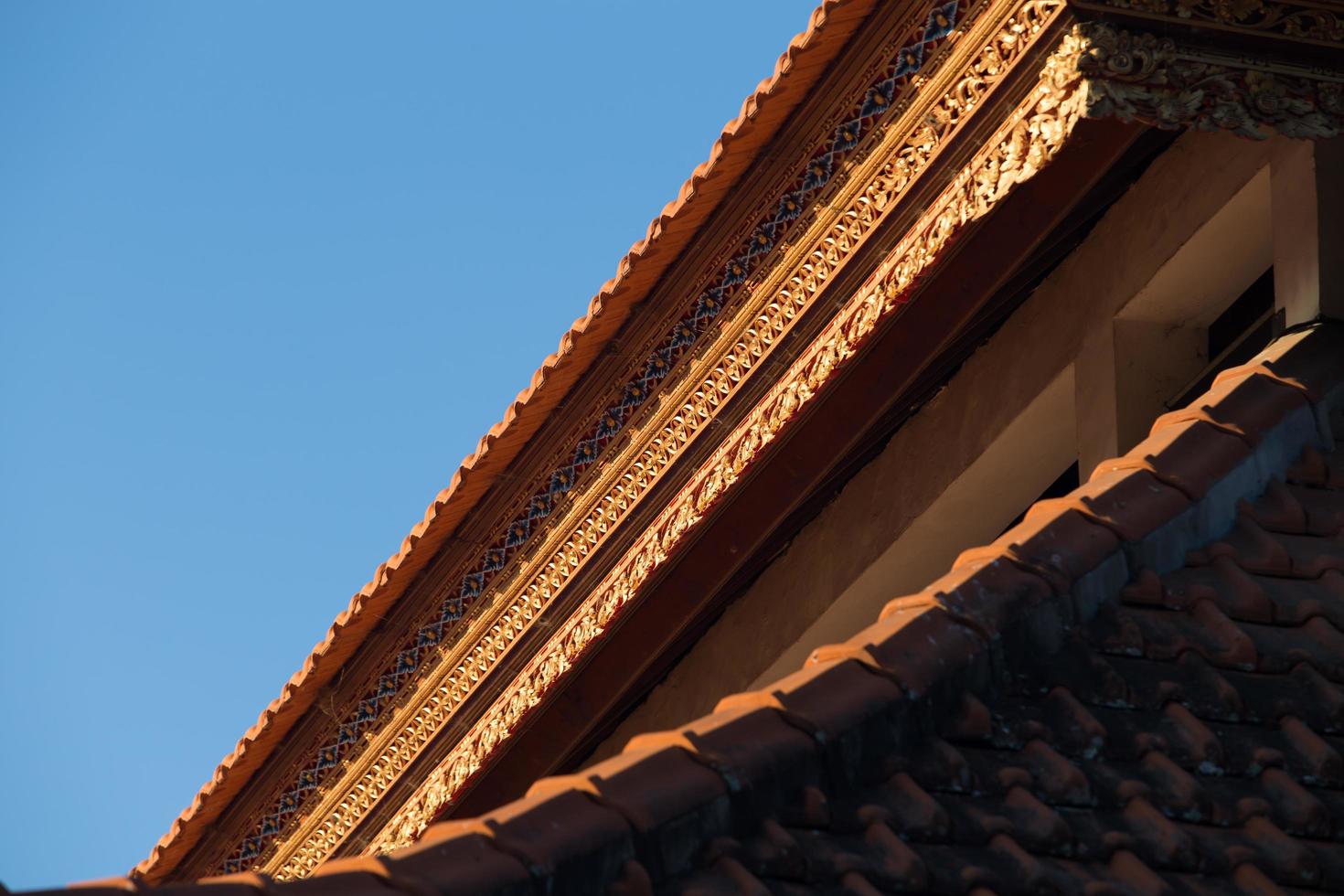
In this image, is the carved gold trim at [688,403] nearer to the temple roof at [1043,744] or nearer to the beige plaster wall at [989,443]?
the beige plaster wall at [989,443]

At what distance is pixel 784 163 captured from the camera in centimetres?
514

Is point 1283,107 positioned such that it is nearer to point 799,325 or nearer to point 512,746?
point 799,325

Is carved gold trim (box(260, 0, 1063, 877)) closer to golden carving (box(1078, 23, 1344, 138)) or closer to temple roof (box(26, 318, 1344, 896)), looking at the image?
golden carving (box(1078, 23, 1344, 138))

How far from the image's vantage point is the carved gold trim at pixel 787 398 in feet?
14.0

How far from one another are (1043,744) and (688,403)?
2502 millimetres

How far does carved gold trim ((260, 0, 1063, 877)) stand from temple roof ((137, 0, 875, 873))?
0.78ft

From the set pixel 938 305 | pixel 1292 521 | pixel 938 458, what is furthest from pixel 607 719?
pixel 1292 521

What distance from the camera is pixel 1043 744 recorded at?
10.3 ft

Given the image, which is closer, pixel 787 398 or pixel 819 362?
pixel 819 362

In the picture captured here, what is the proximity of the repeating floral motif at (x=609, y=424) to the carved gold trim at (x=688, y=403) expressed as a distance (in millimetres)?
56

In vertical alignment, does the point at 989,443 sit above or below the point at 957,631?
above

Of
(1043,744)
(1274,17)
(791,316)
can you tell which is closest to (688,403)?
(791,316)

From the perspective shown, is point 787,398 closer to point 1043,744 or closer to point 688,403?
point 688,403

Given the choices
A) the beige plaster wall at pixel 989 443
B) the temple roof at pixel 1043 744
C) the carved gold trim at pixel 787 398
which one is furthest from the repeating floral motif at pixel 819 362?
the temple roof at pixel 1043 744
